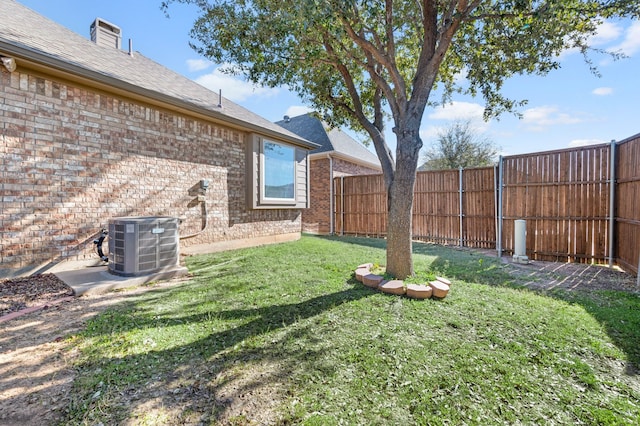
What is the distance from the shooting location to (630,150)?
5.19 metres

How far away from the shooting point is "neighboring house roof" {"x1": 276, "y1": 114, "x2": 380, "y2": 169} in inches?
510

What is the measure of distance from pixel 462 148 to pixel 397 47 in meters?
13.4

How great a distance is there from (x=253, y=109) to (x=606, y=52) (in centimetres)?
878

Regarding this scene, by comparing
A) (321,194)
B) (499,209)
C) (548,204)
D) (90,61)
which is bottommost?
(499,209)

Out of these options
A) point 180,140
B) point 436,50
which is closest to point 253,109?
point 180,140

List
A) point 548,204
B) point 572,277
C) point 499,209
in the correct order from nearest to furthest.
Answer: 1. point 572,277
2. point 548,204
3. point 499,209

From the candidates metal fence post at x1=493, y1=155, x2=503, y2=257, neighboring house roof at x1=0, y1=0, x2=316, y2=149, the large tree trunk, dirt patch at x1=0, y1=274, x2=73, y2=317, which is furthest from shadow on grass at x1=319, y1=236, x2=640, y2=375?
neighboring house roof at x1=0, y1=0, x2=316, y2=149

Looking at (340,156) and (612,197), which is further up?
(340,156)

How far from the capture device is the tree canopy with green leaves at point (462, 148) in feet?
56.6

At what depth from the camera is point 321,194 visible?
41.7ft

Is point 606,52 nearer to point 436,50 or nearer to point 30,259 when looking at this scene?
point 436,50

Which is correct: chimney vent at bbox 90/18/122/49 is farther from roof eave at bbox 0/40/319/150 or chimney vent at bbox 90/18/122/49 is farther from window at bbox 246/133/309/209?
window at bbox 246/133/309/209

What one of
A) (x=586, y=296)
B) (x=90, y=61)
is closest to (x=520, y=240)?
(x=586, y=296)

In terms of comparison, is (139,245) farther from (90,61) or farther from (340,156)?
(340,156)
